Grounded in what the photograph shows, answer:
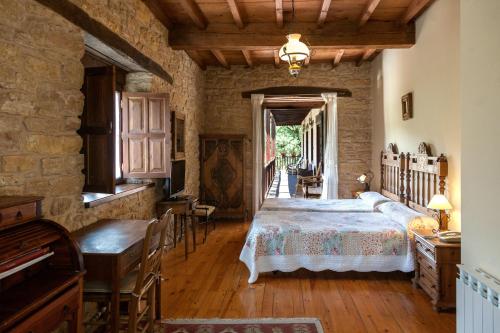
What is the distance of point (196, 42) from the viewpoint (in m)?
5.07

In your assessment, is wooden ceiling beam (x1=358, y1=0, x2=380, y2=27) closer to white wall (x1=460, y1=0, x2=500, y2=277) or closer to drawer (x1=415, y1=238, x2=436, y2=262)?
white wall (x1=460, y1=0, x2=500, y2=277)

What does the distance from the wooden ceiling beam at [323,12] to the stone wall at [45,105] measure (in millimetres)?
2229

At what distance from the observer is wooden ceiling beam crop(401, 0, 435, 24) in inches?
167

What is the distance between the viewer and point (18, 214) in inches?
65.4

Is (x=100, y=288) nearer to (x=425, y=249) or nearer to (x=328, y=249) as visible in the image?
(x=328, y=249)

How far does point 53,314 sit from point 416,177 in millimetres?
4159

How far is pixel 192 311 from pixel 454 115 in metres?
3.11

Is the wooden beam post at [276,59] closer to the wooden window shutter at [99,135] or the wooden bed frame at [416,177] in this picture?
the wooden bed frame at [416,177]

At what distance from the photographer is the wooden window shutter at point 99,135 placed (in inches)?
116

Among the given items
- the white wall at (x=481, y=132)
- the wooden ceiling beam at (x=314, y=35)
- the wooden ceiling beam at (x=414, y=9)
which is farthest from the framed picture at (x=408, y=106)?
the white wall at (x=481, y=132)

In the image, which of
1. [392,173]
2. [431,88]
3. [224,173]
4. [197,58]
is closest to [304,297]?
[431,88]

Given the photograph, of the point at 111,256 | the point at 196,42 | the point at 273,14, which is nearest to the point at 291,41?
the point at 273,14

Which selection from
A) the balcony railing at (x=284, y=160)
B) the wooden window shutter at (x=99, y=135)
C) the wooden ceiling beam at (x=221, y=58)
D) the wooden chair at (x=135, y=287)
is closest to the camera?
the wooden chair at (x=135, y=287)

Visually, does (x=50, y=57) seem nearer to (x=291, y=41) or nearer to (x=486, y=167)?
(x=291, y=41)
